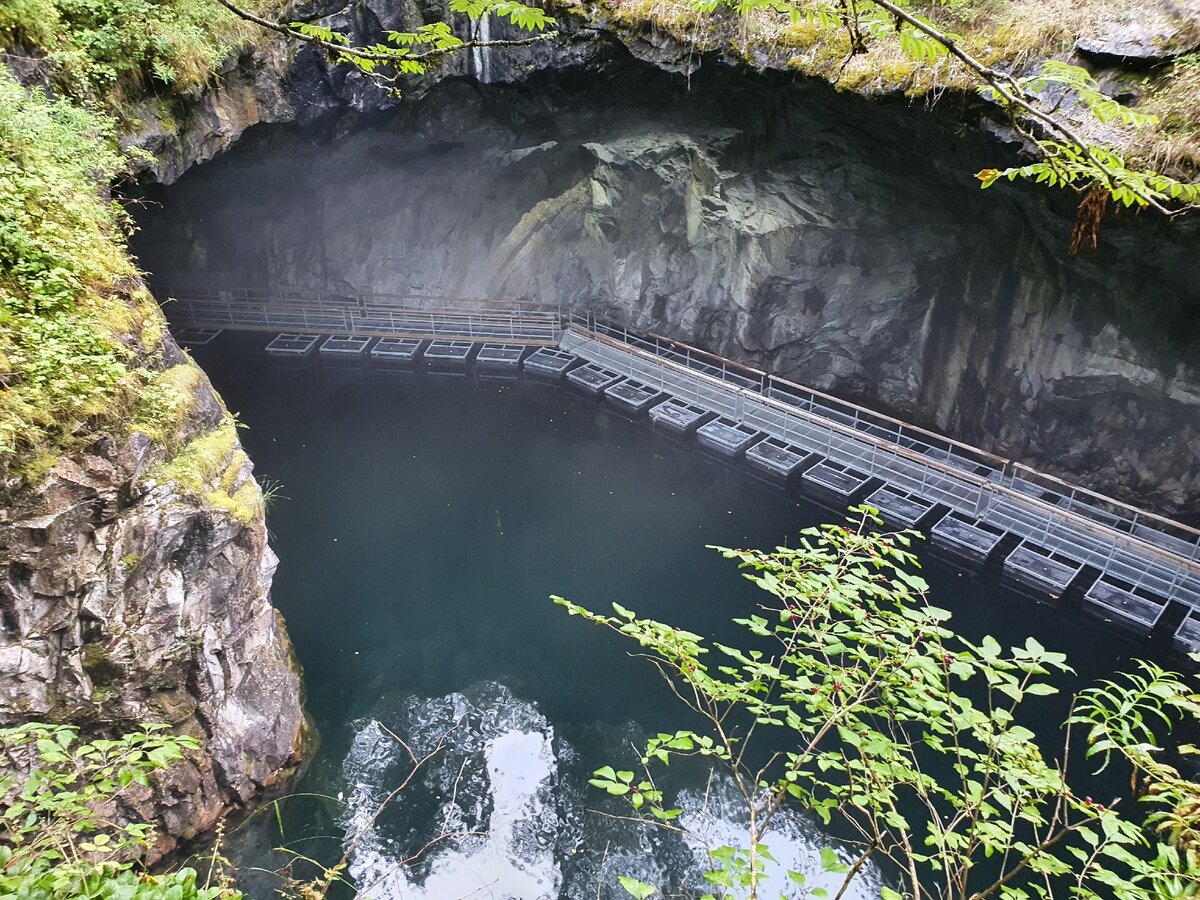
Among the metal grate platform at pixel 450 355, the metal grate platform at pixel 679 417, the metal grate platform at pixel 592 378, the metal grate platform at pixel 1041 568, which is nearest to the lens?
the metal grate platform at pixel 1041 568

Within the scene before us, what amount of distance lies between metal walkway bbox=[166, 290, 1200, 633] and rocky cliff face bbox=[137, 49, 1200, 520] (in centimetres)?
63

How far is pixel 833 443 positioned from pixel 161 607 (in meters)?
10.9

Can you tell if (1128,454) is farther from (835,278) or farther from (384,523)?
(384,523)

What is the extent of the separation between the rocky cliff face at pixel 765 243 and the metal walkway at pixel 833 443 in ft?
2.07

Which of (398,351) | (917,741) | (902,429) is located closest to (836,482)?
(902,429)

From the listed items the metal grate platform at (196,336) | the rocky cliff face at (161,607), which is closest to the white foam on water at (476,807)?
the rocky cliff face at (161,607)

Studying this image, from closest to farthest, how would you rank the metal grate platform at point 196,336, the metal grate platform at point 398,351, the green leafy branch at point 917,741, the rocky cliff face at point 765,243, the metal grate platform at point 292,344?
the green leafy branch at point 917,741 → the rocky cliff face at point 765,243 → the metal grate platform at point 398,351 → the metal grate platform at point 292,344 → the metal grate platform at point 196,336

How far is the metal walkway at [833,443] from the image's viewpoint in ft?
35.0

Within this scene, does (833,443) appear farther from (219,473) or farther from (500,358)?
(219,473)

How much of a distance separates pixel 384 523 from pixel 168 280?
39.4ft

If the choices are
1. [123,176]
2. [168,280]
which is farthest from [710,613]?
[168,280]

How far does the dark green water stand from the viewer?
7.82m

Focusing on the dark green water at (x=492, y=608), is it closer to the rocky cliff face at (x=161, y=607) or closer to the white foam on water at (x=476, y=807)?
the white foam on water at (x=476, y=807)

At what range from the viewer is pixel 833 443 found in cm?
1366
